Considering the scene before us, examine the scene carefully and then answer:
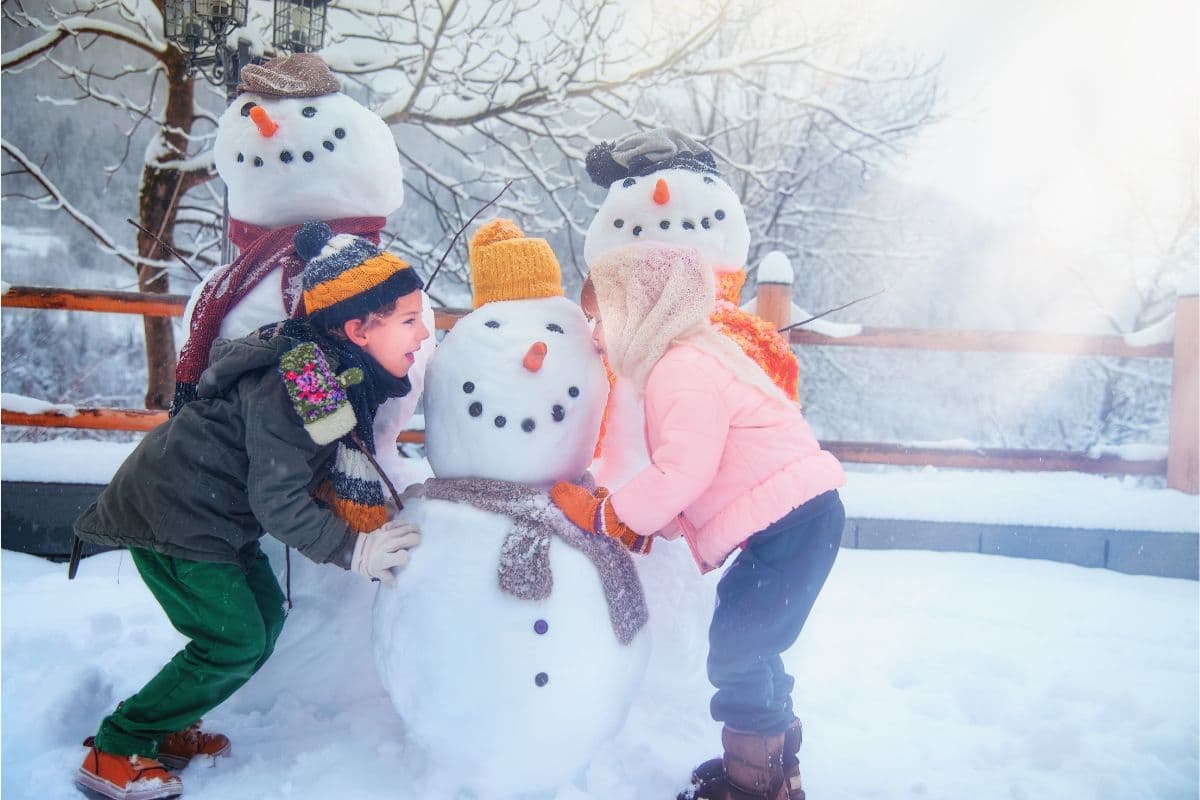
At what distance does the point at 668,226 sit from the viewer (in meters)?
2.44

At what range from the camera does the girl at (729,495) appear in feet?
5.71

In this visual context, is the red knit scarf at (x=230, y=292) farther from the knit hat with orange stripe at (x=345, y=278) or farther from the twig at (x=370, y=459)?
the twig at (x=370, y=459)

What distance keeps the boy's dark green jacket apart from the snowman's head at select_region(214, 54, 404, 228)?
567 millimetres

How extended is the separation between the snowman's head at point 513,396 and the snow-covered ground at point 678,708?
520mm

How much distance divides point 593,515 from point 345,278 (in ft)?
2.49

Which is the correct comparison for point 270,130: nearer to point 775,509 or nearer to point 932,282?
point 775,509

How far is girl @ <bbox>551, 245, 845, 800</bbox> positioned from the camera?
174 cm

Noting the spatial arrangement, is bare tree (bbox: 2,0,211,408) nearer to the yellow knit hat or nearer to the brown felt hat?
the brown felt hat

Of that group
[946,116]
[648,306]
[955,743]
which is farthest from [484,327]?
[946,116]

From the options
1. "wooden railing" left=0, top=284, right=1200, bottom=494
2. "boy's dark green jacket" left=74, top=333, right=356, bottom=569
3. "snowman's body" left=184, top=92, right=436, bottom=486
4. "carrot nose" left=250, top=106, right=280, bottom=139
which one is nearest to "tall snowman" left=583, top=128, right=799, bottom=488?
"snowman's body" left=184, top=92, right=436, bottom=486

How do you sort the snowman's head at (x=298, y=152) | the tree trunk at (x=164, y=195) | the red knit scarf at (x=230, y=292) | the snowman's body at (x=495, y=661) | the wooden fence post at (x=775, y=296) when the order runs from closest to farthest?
the snowman's body at (x=495, y=661), the red knit scarf at (x=230, y=292), the snowman's head at (x=298, y=152), the wooden fence post at (x=775, y=296), the tree trunk at (x=164, y=195)

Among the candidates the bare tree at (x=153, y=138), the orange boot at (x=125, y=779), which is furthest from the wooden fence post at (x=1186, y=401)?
the bare tree at (x=153, y=138)

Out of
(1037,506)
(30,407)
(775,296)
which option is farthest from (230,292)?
(1037,506)

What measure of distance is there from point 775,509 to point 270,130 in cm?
163
